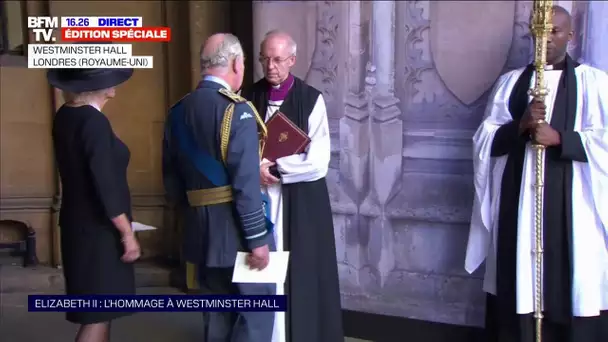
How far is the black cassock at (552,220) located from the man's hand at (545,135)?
40 millimetres

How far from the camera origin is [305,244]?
10.2 feet

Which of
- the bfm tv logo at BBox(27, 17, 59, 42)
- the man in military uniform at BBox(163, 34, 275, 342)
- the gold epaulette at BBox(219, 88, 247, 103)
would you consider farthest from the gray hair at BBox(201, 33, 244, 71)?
the bfm tv logo at BBox(27, 17, 59, 42)

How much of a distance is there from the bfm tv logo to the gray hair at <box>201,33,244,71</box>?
262 cm

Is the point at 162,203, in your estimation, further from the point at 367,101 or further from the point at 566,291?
the point at 566,291

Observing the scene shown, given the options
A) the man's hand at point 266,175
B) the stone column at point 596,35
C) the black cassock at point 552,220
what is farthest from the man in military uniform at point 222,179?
the stone column at point 596,35

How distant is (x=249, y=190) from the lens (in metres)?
2.49

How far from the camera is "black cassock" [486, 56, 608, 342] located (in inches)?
117

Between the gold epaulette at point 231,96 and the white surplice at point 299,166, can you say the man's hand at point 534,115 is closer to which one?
the white surplice at point 299,166

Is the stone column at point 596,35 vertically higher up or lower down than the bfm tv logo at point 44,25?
lower down

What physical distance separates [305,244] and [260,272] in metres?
0.61

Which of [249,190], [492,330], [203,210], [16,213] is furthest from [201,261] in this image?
[16,213]

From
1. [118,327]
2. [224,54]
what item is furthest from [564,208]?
[118,327]

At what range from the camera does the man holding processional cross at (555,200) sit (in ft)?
9.54

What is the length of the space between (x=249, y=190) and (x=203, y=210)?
0.75 ft
